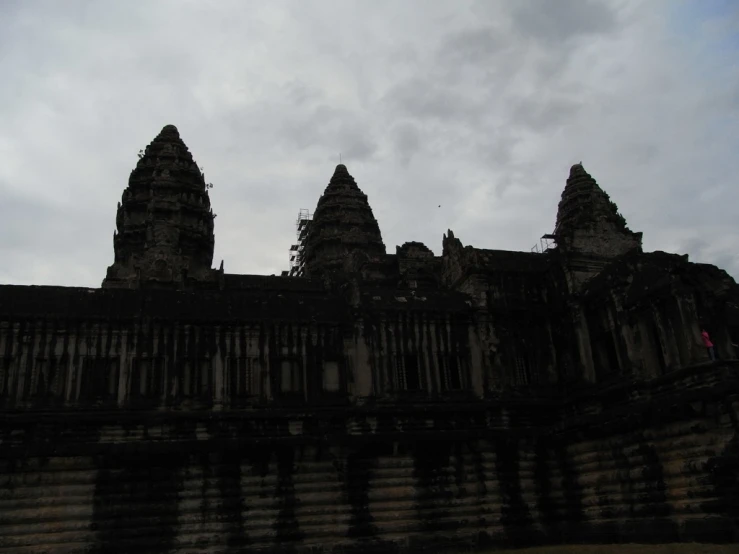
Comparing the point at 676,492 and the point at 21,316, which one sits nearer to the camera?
the point at 676,492

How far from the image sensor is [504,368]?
2898 centimetres

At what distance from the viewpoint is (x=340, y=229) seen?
64.9 metres

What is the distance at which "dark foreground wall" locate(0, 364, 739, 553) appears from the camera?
19359 mm

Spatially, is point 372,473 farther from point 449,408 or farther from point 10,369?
point 10,369

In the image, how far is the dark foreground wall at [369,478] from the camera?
63.5 ft

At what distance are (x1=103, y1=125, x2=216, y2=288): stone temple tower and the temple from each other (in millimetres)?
17979

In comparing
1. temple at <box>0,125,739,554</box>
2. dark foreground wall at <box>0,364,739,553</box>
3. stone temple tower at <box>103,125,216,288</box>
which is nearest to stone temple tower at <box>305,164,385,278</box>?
stone temple tower at <box>103,125,216,288</box>

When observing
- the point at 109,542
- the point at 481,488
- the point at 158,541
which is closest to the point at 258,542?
the point at 158,541

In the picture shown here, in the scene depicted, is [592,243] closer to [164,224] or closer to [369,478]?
[369,478]

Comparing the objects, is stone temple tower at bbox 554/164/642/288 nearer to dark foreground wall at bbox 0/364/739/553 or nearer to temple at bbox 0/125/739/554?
temple at bbox 0/125/739/554

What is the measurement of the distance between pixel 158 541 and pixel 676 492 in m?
16.1

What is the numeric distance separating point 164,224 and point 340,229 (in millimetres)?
21037

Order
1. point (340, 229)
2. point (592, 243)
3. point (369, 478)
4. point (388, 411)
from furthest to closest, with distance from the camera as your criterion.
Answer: point (340, 229), point (592, 243), point (388, 411), point (369, 478)

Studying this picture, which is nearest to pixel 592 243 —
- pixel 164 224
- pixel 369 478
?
pixel 369 478
